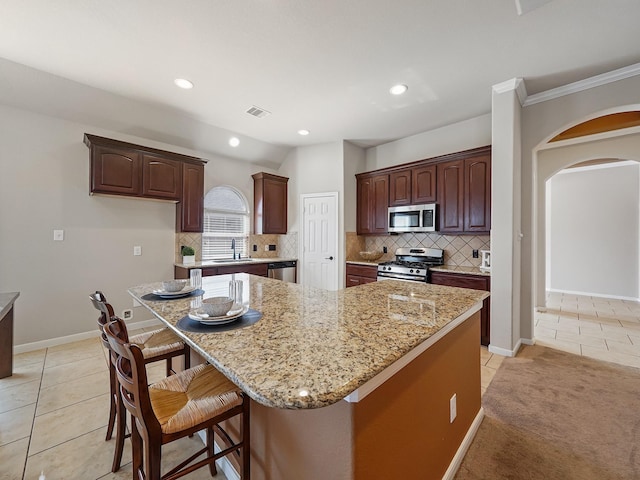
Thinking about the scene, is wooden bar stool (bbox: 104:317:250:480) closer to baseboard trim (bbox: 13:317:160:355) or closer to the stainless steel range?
the stainless steel range

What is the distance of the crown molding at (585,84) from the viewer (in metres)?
2.58

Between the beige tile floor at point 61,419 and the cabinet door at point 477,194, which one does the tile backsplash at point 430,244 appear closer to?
the cabinet door at point 477,194

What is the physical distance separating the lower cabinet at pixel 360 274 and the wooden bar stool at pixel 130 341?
115 inches

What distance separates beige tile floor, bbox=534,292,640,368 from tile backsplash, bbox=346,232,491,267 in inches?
51.5

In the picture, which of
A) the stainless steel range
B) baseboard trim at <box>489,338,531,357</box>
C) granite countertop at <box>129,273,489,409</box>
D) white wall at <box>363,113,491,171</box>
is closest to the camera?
granite countertop at <box>129,273,489,409</box>

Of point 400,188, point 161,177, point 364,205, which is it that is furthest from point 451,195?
point 161,177

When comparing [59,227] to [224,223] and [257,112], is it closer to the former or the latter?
[224,223]

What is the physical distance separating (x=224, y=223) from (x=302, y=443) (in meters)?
4.26

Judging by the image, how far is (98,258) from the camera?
11.5 ft

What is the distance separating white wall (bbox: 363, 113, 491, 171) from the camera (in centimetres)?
377

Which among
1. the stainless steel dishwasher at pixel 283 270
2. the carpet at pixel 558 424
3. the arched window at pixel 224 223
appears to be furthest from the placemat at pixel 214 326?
the arched window at pixel 224 223

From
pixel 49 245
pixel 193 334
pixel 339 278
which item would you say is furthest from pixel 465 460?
pixel 49 245

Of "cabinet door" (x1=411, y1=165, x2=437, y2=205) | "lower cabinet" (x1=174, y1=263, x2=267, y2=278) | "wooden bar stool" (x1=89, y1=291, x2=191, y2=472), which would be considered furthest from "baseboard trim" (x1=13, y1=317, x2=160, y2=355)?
"cabinet door" (x1=411, y1=165, x2=437, y2=205)

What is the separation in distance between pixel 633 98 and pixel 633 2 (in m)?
1.12
